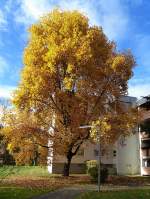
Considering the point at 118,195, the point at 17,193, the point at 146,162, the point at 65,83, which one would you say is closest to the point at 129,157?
the point at 146,162

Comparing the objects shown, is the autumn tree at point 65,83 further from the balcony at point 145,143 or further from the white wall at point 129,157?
the white wall at point 129,157

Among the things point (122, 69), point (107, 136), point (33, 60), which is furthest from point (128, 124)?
point (33, 60)

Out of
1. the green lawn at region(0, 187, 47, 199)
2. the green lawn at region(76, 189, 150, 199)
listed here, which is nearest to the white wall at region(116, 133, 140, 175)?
the green lawn at region(76, 189, 150, 199)

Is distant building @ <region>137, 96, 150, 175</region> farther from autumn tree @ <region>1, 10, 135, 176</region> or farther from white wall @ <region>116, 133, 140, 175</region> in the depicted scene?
autumn tree @ <region>1, 10, 135, 176</region>

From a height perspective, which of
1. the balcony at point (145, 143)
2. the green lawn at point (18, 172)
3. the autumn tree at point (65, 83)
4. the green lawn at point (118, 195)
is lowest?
the green lawn at point (118, 195)

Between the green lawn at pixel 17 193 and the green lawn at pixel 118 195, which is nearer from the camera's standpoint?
the green lawn at pixel 17 193

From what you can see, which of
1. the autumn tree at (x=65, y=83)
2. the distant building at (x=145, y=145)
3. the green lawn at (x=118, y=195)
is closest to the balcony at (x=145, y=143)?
the distant building at (x=145, y=145)

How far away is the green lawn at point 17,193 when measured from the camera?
25.8 meters

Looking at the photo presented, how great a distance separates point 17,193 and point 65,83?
14839 mm

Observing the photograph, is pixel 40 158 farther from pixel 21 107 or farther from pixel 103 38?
pixel 103 38

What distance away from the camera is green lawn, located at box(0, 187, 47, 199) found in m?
25.8

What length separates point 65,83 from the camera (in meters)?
39.4

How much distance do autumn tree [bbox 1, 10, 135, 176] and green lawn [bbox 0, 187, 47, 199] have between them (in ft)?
33.4

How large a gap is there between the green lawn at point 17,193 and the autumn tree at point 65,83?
33.4ft
